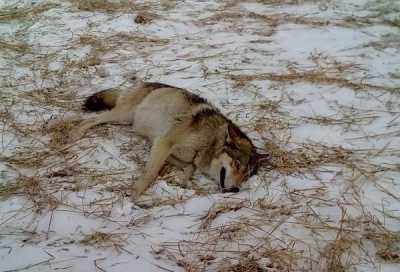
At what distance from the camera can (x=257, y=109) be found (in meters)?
4.84

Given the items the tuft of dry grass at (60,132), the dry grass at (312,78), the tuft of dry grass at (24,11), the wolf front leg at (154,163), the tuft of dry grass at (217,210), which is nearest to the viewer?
the tuft of dry grass at (217,210)

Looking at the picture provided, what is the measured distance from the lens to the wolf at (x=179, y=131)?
3820 millimetres

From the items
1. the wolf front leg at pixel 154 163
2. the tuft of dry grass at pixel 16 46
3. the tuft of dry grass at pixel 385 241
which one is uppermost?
the tuft of dry grass at pixel 16 46

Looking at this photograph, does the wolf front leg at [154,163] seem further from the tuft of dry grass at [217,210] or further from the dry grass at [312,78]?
the dry grass at [312,78]

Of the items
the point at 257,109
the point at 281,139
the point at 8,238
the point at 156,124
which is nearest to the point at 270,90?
the point at 257,109

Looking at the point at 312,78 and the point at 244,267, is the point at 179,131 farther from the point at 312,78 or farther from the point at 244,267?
the point at 312,78

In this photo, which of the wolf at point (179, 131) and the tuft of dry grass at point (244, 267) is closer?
the tuft of dry grass at point (244, 267)

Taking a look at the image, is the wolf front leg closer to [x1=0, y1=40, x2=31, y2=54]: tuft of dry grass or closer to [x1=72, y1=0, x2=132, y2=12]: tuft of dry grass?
[x1=0, y1=40, x2=31, y2=54]: tuft of dry grass

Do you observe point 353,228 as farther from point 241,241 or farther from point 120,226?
point 120,226

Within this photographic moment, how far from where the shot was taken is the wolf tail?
465 centimetres

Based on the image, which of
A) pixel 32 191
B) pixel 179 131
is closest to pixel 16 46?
pixel 179 131

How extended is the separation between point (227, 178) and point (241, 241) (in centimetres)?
76

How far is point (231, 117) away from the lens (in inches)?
186

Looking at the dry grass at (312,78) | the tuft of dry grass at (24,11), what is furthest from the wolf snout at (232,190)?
the tuft of dry grass at (24,11)
